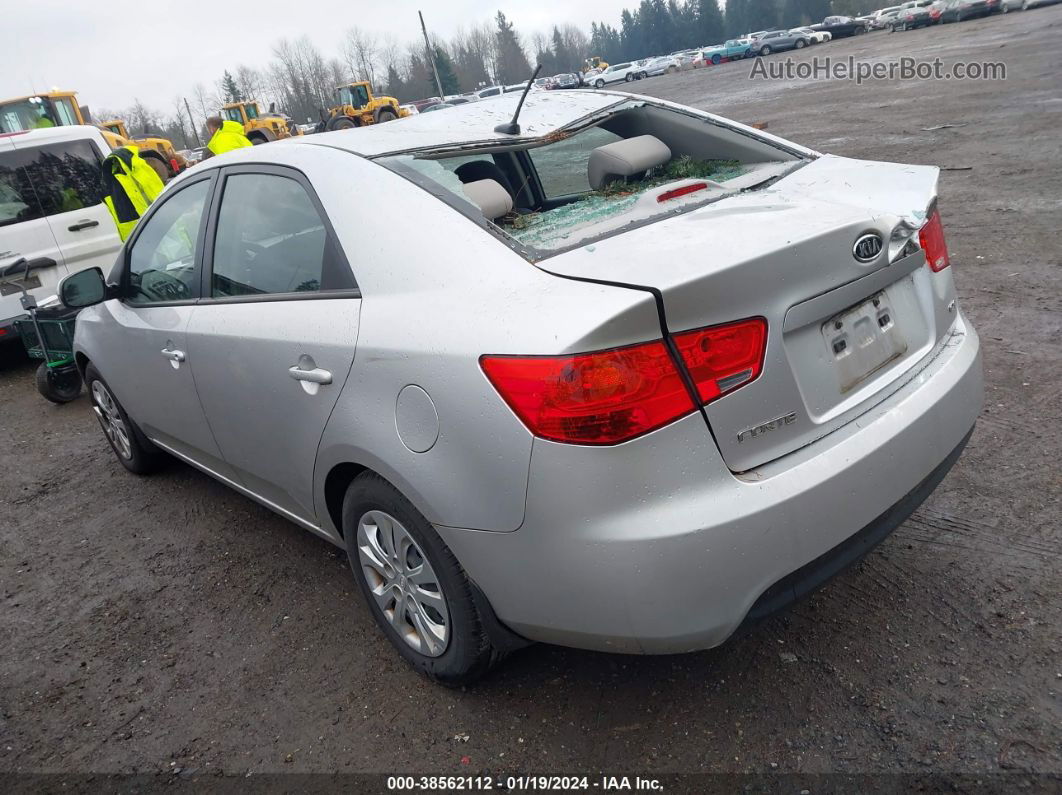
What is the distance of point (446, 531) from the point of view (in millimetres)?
2184

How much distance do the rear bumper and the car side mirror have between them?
2.56 metres

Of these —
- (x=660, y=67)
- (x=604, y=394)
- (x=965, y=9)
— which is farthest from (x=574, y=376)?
(x=660, y=67)

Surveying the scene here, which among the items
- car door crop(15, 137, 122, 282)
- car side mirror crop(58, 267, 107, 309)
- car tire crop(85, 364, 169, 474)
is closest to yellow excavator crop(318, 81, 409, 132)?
car door crop(15, 137, 122, 282)

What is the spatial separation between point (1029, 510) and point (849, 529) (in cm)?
140

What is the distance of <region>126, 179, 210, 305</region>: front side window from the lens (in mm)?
3383

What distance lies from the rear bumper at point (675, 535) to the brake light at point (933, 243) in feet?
2.14

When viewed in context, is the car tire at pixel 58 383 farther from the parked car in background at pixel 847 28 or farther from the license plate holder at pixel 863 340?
the parked car in background at pixel 847 28

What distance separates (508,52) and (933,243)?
4868 inches

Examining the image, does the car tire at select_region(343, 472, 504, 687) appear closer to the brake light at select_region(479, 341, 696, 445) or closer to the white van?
the brake light at select_region(479, 341, 696, 445)

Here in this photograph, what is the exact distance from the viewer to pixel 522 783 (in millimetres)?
2234

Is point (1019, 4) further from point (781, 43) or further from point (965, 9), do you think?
point (781, 43)

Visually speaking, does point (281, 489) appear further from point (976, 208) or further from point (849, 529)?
point (976, 208)

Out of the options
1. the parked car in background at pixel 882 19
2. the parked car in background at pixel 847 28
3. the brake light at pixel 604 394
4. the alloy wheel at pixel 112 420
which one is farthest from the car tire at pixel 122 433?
the parked car in background at pixel 847 28

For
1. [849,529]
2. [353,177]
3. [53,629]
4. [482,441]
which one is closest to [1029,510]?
[849,529]
